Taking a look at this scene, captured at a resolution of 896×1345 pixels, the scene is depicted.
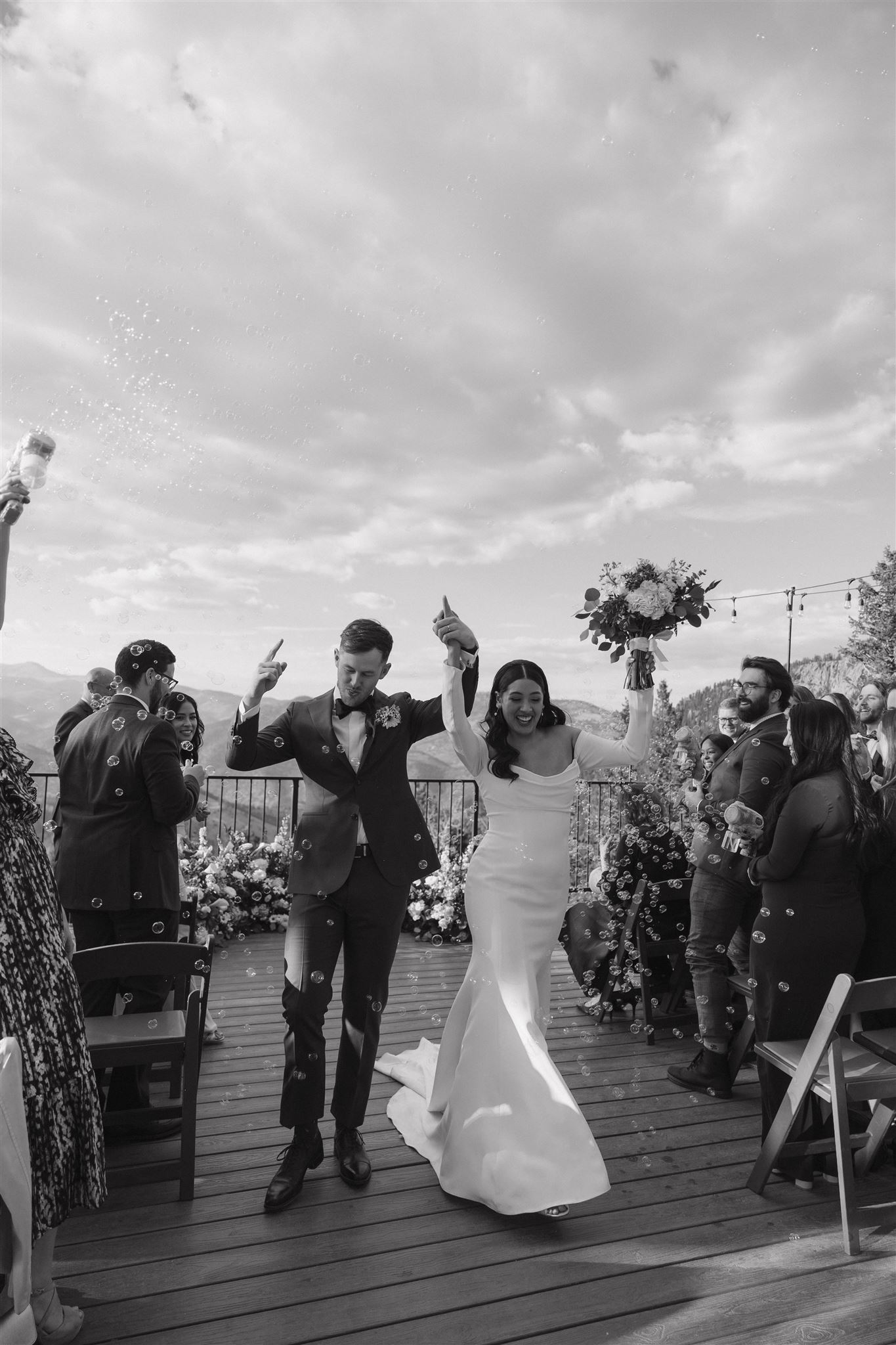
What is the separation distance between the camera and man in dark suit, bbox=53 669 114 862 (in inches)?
151

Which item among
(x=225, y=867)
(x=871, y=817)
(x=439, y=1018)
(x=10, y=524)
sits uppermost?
(x=10, y=524)

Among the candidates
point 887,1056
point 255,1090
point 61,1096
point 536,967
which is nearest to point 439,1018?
point 255,1090

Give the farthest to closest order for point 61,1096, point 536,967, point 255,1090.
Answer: point 255,1090
point 536,967
point 61,1096

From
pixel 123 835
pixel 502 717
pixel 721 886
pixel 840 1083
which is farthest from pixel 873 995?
pixel 123 835

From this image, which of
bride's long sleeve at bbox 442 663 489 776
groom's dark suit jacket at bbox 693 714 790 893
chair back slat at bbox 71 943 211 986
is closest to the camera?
chair back slat at bbox 71 943 211 986

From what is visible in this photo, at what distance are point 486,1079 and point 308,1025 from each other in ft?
2.22

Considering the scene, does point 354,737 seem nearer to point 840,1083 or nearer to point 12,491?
point 12,491

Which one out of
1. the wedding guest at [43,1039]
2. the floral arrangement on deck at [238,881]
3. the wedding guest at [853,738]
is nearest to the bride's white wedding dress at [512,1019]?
the wedding guest at [853,738]

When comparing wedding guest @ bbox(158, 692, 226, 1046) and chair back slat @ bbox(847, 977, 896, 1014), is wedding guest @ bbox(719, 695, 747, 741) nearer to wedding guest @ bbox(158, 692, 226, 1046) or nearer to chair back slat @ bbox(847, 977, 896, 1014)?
chair back slat @ bbox(847, 977, 896, 1014)

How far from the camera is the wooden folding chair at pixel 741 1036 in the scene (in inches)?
166

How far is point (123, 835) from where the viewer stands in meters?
3.65

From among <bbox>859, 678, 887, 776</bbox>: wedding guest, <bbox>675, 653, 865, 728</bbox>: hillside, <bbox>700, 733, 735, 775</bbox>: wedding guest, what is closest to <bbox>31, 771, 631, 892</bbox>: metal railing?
<bbox>700, 733, 735, 775</bbox>: wedding guest

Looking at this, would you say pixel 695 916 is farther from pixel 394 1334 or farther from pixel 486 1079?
pixel 394 1334

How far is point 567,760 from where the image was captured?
3607 millimetres
